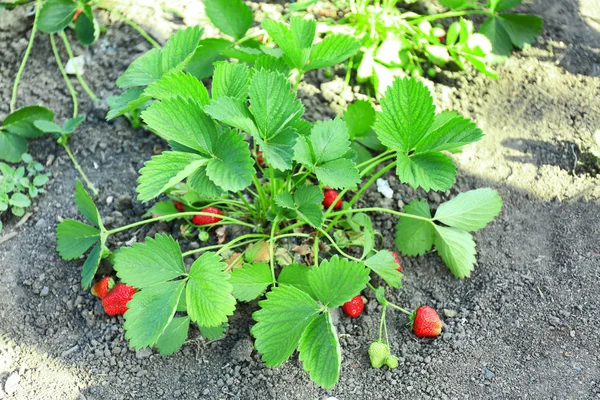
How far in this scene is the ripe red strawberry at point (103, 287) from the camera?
1.69 metres

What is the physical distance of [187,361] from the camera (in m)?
1.63

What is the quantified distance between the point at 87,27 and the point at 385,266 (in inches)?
51.2

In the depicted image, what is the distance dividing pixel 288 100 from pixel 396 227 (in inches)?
22.6

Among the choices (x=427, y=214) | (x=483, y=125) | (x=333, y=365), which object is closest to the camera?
(x=333, y=365)

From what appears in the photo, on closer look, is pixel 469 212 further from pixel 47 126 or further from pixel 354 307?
pixel 47 126

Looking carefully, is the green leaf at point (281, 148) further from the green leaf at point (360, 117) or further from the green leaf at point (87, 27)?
the green leaf at point (87, 27)

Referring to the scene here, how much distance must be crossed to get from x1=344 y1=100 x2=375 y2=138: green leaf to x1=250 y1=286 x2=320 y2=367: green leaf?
675 mm

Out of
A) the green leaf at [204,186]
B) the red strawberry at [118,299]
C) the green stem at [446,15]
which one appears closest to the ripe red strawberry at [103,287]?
the red strawberry at [118,299]

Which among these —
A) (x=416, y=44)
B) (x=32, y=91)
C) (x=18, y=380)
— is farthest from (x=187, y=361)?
(x=416, y=44)

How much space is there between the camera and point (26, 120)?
2.00 m

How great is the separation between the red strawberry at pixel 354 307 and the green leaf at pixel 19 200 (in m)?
0.97

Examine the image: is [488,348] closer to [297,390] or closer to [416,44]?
[297,390]

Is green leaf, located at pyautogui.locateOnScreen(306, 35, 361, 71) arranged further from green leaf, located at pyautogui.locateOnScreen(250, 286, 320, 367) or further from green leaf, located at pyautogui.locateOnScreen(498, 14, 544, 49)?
green leaf, located at pyautogui.locateOnScreen(498, 14, 544, 49)

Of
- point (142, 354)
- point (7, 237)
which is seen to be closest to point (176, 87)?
point (142, 354)
